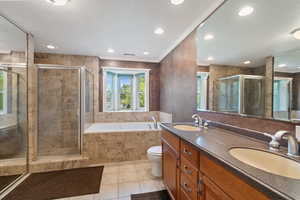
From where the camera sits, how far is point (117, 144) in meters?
2.78

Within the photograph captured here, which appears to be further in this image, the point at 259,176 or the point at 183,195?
the point at 183,195

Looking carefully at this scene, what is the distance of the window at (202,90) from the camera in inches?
77.8

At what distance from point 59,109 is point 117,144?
1.80 metres

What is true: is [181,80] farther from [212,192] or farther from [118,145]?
[212,192]

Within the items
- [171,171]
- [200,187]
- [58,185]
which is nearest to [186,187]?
[200,187]

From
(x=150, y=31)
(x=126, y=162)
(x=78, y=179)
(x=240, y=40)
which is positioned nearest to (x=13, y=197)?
(x=78, y=179)

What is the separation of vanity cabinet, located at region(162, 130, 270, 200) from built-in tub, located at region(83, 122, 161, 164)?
1.14 metres

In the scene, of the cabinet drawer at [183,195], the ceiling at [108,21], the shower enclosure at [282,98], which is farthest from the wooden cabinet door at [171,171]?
the ceiling at [108,21]

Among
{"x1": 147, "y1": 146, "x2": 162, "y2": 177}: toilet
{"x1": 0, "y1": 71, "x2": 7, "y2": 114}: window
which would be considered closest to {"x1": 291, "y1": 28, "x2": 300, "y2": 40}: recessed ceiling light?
{"x1": 147, "y1": 146, "x2": 162, "y2": 177}: toilet

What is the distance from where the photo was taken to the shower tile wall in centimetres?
303

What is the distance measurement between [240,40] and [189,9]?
771mm

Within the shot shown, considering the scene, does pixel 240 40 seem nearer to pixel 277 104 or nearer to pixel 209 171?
pixel 277 104

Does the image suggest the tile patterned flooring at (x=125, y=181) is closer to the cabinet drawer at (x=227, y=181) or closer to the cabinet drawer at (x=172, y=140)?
the cabinet drawer at (x=172, y=140)

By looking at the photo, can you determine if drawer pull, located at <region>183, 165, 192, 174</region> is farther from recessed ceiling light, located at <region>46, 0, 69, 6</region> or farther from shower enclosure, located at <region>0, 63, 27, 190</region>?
shower enclosure, located at <region>0, 63, 27, 190</region>
